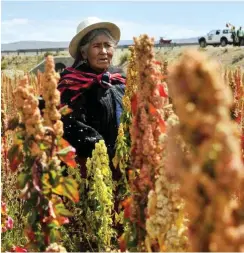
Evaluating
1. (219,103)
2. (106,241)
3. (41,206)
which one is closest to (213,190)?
(219,103)

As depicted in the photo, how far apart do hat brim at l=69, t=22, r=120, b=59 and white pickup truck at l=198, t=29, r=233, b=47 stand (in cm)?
2958

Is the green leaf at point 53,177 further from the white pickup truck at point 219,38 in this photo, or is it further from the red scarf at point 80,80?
the white pickup truck at point 219,38

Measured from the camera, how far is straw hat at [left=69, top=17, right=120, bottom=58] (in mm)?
3855

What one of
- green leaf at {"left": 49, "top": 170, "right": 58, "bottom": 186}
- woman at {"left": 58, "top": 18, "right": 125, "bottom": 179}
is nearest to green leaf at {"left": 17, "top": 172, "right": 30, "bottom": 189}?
green leaf at {"left": 49, "top": 170, "right": 58, "bottom": 186}

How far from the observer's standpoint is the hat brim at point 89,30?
387 centimetres

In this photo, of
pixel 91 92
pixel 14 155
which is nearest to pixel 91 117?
pixel 91 92

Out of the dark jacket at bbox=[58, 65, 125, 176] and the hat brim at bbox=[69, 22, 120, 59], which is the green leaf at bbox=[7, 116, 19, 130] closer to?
the dark jacket at bbox=[58, 65, 125, 176]

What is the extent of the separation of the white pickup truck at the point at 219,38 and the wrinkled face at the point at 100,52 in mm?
29805

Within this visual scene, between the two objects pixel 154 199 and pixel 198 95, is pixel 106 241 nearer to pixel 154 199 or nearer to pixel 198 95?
pixel 154 199

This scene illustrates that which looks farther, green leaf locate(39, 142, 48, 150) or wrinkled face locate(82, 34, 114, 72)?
wrinkled face locate(82, 34, 114, 72)

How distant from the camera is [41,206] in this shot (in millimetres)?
1729

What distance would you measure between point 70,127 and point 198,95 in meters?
2.82

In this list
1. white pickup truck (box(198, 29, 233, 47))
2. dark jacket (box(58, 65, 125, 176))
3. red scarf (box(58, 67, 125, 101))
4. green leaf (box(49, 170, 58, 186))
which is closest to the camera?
green leaf (box(49, 170, 58, 186))

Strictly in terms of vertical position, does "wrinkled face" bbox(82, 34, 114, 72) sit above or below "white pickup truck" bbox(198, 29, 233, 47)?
below
